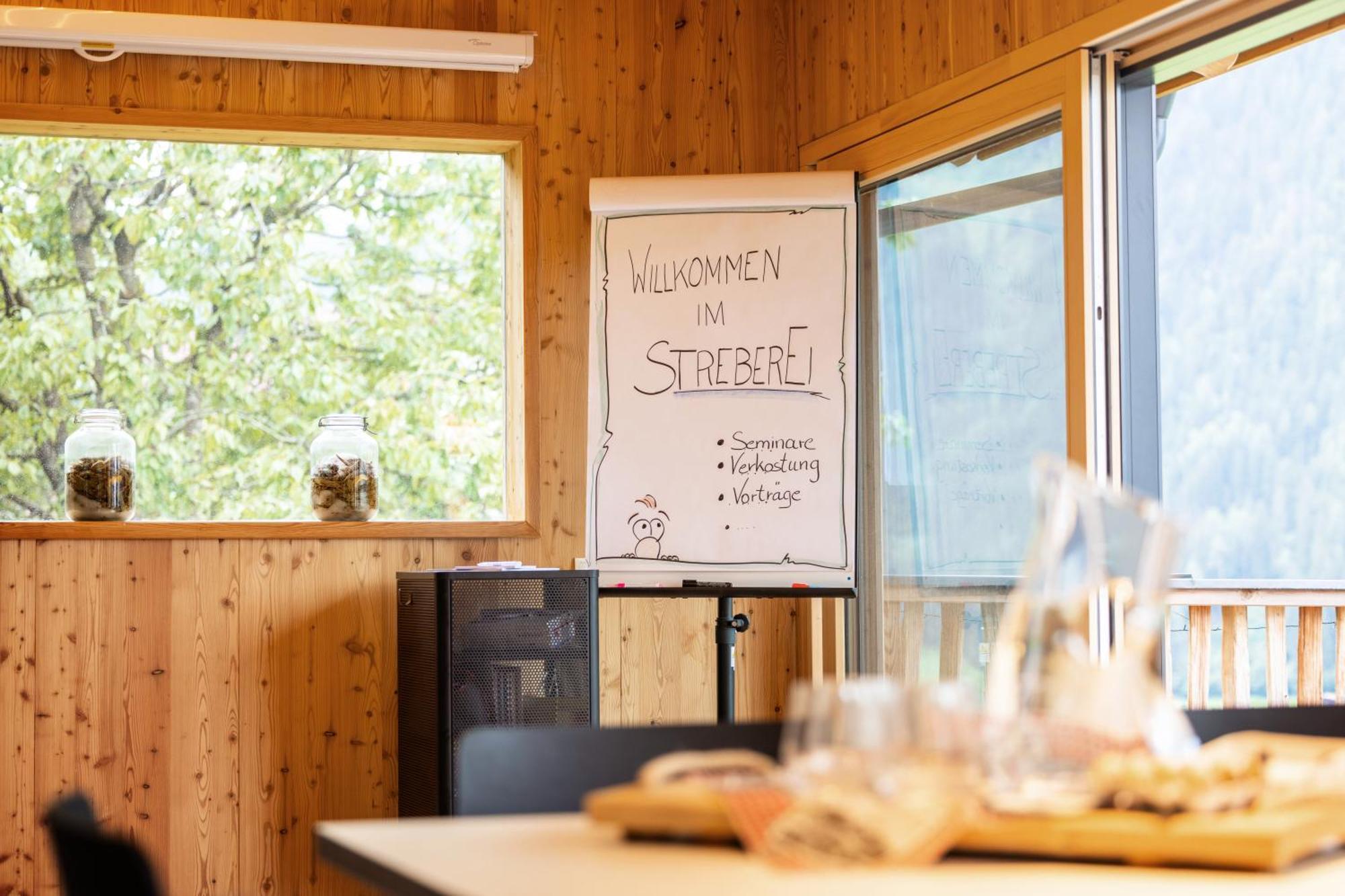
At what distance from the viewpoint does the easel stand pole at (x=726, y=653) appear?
3.61 m

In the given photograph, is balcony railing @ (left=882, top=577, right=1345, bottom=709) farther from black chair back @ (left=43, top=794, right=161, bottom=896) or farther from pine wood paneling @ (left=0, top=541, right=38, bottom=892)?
black chair back @ (left=43, top=794, right=161, bottom=896)

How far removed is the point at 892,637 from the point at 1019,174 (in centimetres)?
128

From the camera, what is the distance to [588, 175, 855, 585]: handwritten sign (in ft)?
12.1

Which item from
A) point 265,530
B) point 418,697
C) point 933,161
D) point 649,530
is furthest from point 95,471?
point 933,161

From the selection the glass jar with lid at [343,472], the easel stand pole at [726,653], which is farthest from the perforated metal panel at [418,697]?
the easel stand pole at [726,653]

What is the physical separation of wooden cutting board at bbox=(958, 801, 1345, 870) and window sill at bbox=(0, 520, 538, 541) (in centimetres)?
299

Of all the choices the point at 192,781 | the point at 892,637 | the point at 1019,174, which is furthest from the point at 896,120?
the point at 192,781

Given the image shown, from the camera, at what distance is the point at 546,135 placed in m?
4.12

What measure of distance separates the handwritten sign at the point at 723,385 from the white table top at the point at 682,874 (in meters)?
2.54

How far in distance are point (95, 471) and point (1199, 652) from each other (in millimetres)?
2893

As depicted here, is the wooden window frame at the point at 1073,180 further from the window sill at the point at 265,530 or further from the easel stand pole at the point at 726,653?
the window sill at the point at 265,530

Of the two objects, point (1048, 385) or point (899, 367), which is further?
point (899, 367)

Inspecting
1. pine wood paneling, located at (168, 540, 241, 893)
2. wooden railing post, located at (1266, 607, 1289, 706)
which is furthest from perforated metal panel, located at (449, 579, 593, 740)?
wooden railing post, located at (1266, 607, 1289, 706)

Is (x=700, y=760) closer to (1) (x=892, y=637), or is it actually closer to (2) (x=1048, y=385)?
(2) (x=1048, y=385)
